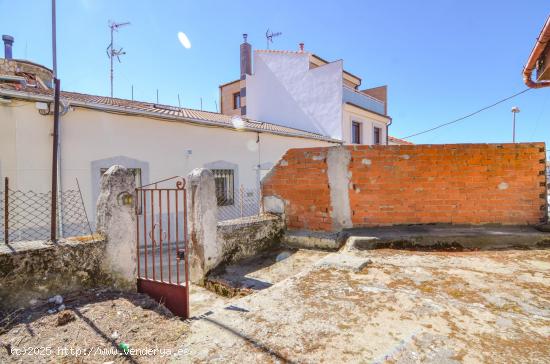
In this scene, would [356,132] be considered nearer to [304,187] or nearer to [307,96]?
[307,96]

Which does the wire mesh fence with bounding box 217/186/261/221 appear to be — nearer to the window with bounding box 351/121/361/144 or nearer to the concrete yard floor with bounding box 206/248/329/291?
the concrete yard floor with bounding box 206/248/329/291

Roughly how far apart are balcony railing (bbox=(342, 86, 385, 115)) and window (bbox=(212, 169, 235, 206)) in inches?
328

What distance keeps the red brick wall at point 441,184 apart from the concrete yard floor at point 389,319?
153cm

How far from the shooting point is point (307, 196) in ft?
17.2

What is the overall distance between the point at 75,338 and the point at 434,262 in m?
3.90

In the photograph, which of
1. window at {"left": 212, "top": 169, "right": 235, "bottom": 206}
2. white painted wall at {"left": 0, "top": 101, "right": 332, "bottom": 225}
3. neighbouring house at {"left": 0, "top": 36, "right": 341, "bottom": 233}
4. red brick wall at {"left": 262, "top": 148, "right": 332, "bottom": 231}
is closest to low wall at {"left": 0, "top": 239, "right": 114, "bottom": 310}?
red brick wall at {"left": 262, "top": 148, "right": 332, "bottom": 231}

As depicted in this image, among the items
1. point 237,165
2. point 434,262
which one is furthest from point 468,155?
point 237,165

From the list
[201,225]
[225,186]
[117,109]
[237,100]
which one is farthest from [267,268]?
[237,100]

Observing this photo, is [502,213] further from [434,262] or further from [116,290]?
[116,290]

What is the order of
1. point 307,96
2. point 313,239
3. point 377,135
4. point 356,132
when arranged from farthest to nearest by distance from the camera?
point 377,135
point 356,132
point 307,96
point 313,239

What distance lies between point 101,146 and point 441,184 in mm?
7946

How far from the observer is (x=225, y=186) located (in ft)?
34.3

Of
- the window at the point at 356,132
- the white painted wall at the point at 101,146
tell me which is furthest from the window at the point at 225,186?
the window at the point at 356,132

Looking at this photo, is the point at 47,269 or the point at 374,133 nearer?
the point at 47,269
